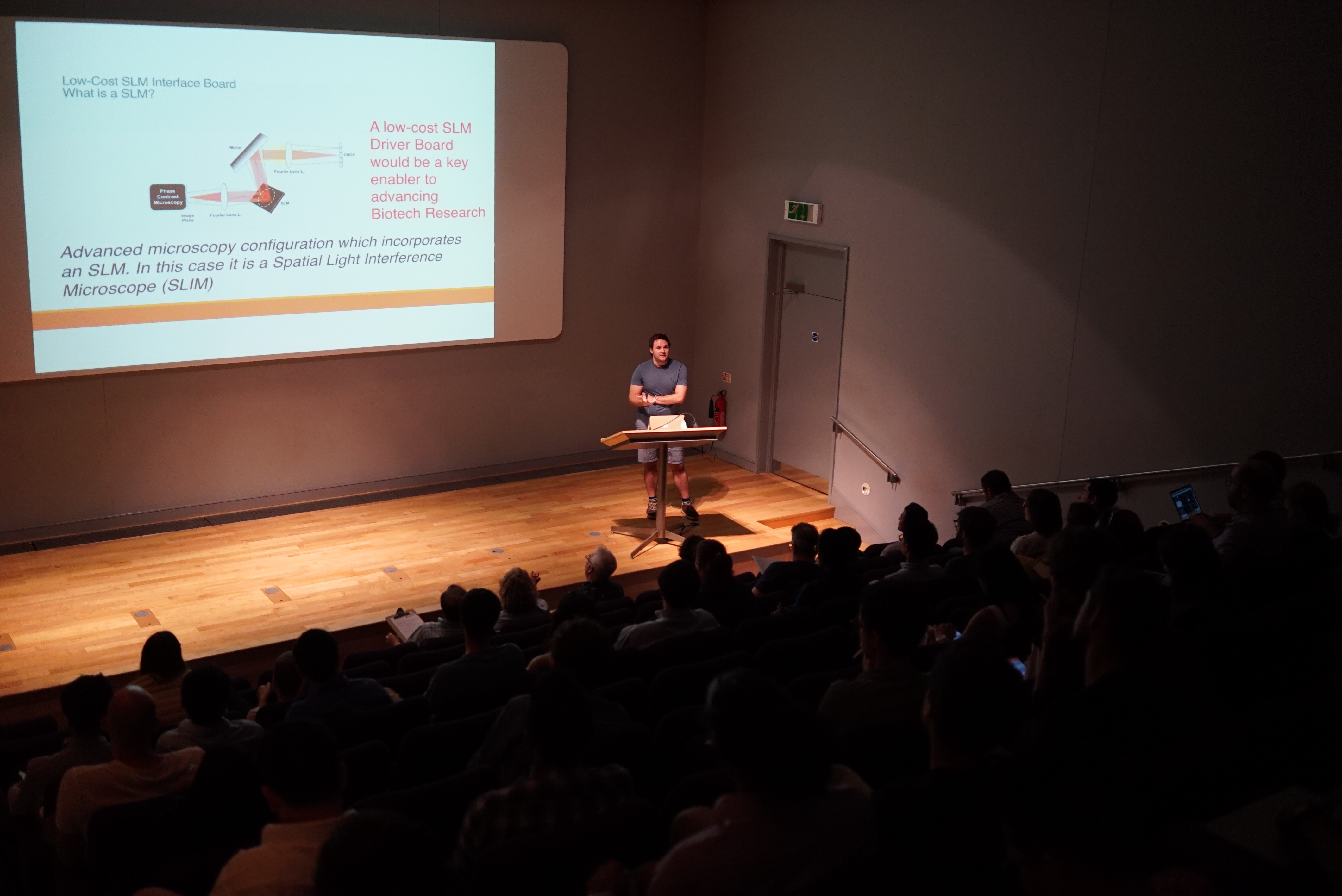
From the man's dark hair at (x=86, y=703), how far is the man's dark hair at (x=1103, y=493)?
4422 millimetres

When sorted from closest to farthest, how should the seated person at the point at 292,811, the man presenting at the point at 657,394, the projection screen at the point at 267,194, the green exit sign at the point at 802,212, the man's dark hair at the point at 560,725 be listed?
the seated person at the point at 292,811 → the man's dark hair at the point at 560,725 → the projection screen at the point at 267,194 → the man presenting at the point at 657,394 → the green exit sign at the point at 802,212

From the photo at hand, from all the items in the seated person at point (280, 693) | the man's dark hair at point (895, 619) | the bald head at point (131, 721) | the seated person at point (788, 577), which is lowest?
the seated person at point (280, 693)

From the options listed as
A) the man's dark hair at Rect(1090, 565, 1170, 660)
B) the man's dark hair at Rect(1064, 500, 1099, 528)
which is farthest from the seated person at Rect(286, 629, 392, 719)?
the man's dark hair at Rect(1064, 500, 1099, 528)

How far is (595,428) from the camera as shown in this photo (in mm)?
9922

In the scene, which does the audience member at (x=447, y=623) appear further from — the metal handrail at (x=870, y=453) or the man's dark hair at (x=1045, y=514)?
the metal handrail at (x=870, y=453)

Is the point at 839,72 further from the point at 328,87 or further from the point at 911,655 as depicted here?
the point at 911,655

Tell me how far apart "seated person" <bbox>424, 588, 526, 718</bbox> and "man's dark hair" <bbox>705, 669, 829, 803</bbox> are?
182 cm

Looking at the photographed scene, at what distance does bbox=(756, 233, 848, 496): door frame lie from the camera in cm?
927

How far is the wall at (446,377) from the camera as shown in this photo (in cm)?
753

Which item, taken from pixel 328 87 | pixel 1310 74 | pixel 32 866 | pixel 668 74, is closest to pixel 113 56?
pixel 328 87

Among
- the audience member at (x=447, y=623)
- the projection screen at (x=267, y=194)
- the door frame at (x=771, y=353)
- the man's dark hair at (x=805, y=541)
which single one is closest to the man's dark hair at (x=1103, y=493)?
the man's dark hair at (x=805, y=541)

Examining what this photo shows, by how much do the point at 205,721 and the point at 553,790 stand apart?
1.77 m

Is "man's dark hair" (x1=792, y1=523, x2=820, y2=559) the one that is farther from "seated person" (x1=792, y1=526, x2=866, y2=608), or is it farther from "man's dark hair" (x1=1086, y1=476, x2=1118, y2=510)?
"man's dark hair" (x1=1086, y1=476, x2=1118, y2=510)

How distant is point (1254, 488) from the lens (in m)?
4.51
